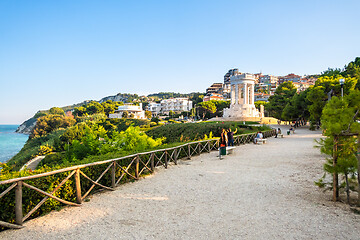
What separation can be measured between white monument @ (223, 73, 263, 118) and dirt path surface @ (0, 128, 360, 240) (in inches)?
1889

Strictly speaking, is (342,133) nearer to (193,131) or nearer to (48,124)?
(193,131)

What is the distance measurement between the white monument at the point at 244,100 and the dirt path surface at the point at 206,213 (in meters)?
48.0

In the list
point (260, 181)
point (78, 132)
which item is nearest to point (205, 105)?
point (78, 132)

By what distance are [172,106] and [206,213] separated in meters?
132

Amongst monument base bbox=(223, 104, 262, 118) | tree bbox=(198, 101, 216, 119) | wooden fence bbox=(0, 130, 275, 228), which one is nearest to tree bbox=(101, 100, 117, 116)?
tree bbox=(198, 101, 216, 119)

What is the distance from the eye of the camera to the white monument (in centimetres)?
5528

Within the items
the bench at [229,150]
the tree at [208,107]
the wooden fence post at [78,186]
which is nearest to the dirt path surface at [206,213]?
the wooden fence post at [78,186]

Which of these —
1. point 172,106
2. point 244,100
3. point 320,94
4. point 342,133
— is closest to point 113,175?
point 342,133

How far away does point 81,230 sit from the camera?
176 inches

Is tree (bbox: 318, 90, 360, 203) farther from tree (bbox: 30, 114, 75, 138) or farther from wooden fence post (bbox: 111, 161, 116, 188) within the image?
tree (bbox: 30, 114, 75, 138)

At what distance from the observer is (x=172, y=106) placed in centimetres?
13700

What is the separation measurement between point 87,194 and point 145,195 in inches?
61.4

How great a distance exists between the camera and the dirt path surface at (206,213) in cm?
434

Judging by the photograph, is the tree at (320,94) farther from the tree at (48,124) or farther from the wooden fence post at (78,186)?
the tree at (48,124)
